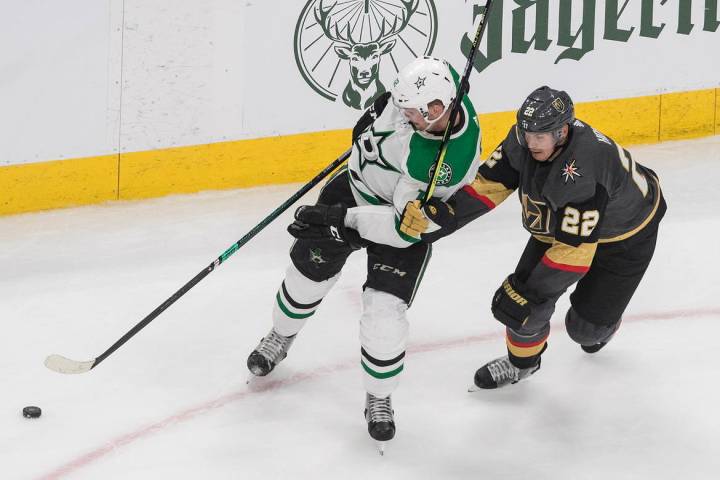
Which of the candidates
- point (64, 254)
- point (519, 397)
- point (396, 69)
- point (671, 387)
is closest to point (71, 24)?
point (64, 254)

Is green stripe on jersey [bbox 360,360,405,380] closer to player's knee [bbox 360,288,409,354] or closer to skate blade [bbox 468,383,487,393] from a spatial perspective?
player's knee [bbox 360,288,409,354]

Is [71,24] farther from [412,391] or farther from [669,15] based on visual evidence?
[669,15]

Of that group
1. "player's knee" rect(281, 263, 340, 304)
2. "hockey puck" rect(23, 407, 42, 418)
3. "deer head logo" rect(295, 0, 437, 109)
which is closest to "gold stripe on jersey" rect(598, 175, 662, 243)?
"player's knee" rect(281, 263, 340, 304)

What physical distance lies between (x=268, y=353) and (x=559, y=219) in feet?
3.52

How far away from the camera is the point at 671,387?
3.83 meters

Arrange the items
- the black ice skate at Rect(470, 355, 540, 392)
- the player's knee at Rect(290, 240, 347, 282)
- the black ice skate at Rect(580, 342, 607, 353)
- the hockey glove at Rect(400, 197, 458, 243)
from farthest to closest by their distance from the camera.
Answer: the black ice skate at Rect(580, 342, 607, 353)
the black ice skate at Rect(470, 355, 540, 392)
the player's knee at Rect(290, 240, 347, 282)
the hockey glove at Rect(400, 197, 458, 243)

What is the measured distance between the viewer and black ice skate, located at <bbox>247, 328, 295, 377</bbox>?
12.7 ft

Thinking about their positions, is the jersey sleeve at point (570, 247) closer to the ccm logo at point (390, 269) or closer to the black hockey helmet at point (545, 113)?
the black hockey helmet at point (545, 113)

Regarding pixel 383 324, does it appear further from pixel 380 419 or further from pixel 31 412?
pixel 31 412

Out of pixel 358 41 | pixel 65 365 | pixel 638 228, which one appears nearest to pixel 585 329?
pixel 638 228

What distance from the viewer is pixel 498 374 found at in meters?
3.82

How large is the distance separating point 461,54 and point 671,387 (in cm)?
224

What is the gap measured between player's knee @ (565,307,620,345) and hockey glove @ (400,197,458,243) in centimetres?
63

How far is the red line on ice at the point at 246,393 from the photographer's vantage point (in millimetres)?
3420
